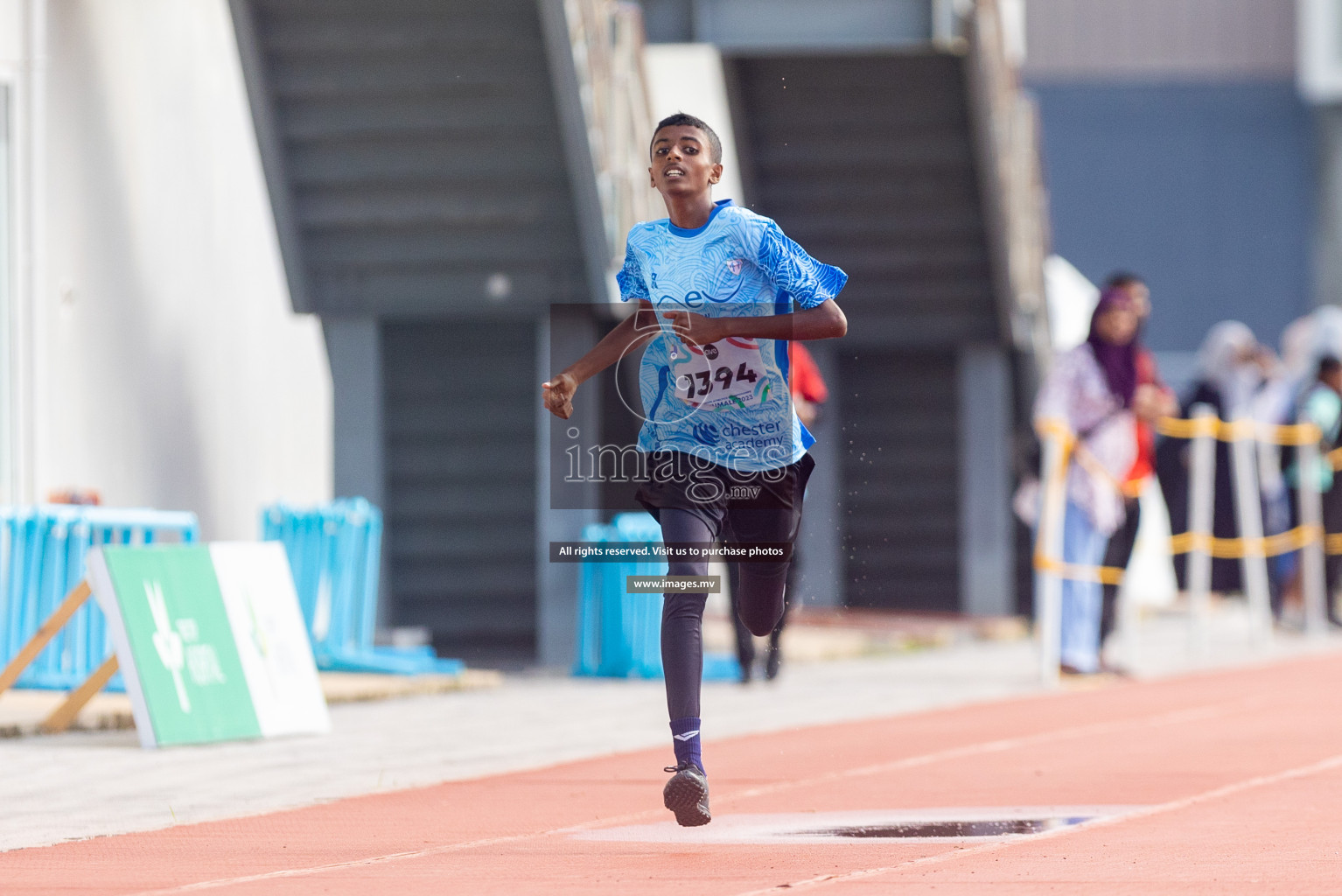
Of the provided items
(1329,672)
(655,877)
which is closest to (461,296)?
(1329,672)

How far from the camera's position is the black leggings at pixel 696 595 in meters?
6.55

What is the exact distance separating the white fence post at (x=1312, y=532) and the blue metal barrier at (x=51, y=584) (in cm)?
957

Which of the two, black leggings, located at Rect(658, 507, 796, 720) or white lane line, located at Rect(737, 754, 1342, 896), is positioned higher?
black leggings, located at Rect(658, 507, 796, 720)

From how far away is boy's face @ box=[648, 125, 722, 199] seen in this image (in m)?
6.48

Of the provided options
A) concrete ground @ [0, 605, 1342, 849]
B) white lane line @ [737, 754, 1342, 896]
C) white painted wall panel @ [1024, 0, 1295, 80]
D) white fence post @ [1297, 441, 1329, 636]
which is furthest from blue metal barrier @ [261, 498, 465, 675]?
white painted wall panel @ [1024, 0, 1295, 80]

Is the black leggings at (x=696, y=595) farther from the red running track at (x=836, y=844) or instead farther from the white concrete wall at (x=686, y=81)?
the white concrete wall at (x=686, y=81)

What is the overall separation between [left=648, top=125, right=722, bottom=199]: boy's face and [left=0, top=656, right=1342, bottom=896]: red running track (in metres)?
1.74

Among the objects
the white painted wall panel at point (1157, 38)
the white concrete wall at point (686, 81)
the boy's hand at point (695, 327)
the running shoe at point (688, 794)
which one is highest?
the white painted wall panel at point (1157, 38)

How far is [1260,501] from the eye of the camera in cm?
1806

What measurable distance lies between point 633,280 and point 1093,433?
Answer: 6.96m

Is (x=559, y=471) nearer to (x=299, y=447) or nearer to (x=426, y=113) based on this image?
(x=426, y=113)

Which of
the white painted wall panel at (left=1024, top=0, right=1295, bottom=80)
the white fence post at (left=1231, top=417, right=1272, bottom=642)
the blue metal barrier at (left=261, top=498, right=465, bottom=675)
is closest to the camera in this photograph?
the blue metal barrier at (left=261, top=498, right=465, bottom=675)

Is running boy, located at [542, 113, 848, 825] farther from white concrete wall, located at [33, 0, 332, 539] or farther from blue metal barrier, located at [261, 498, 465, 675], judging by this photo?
white concrete wall, located at [33, 0, 332, 539]

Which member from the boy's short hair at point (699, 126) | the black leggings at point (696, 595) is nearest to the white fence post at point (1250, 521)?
the black leggings at point (696, 595)
